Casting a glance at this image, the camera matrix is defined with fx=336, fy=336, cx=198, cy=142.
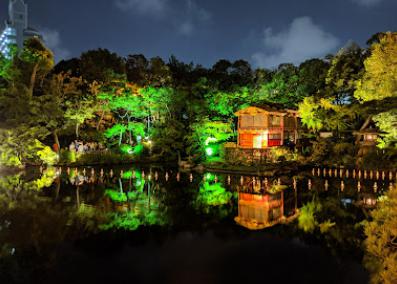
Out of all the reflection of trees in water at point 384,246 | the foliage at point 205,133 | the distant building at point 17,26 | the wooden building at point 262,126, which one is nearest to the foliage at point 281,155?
the wooden building at point 262,126

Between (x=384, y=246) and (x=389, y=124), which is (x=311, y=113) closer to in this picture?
(x=389, y=124)

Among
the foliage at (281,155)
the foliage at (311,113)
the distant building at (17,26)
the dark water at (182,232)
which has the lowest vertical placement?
the dark water at (182,232)

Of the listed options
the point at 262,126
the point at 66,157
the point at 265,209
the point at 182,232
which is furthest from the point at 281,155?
the point at 66,157

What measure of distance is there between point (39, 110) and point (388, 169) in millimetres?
23062

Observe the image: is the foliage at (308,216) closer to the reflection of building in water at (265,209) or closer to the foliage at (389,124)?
the reflection of building in water at (265,209)

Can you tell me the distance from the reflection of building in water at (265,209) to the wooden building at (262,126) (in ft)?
33.3

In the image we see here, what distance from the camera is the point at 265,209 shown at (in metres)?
12.1

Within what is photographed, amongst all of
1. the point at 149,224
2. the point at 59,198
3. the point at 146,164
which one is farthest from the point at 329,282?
the point at 146,164

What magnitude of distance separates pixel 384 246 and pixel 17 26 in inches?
2527

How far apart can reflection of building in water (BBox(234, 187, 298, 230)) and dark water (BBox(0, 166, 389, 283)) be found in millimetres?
37

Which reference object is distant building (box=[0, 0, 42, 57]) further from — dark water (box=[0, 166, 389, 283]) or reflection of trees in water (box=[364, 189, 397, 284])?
reflection of trees in water (box=[364, 189, 397, 284])

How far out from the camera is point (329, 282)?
6.73 metres

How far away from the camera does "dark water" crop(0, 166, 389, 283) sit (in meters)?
7.22

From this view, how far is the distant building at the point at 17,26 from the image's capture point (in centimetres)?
5512
